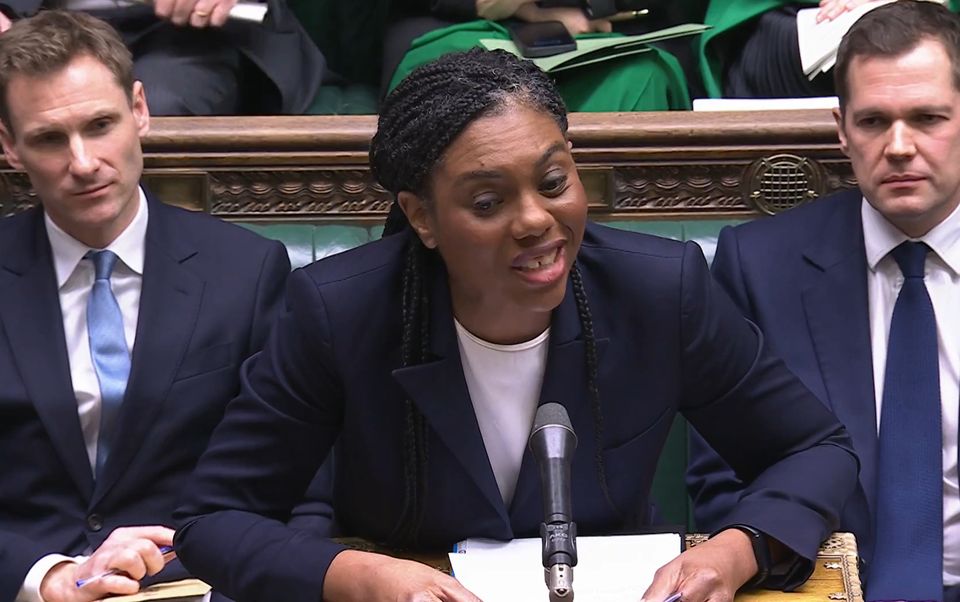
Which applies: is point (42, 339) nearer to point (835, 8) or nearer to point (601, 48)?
point (601, 48)

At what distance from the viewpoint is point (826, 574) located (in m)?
1.89

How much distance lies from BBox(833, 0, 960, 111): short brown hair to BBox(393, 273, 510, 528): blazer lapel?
959 mm

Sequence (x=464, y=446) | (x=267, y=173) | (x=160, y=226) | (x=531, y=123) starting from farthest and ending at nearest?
(x=267, y=173) → (x=160, y=226) → (x=464, y=446) → (x=531, y=123)

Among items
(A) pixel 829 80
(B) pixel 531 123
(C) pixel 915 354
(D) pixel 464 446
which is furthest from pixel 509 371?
(A) pixel 829 80

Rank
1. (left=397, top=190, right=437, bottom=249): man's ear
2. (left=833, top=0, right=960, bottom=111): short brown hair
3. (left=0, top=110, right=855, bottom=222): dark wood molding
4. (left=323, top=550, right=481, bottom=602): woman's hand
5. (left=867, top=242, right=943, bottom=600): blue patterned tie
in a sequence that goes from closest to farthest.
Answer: (left=323, top=550, right=481, bottom=602): woman's hand
(left=397, top=190, right=437, bottom=249): man's ear
(left=867, top=242, right=943, bottom=600): blue patterned tie
(left=833, top=0, right=960, bottom=111): short brown hair
(left=0, top=110, right=855, bottom=222): dark wood molding

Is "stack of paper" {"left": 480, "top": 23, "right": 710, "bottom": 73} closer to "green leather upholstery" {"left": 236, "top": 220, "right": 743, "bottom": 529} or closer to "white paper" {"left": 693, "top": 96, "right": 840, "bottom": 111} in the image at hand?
"white paper" {"left": 693, "top": 96, "right": 840, "bottom": 111}

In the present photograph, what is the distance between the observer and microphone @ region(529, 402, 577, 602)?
1.45m

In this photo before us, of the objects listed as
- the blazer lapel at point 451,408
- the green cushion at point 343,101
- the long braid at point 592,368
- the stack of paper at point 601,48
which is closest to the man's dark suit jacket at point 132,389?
the blazer lapel at point 451,408

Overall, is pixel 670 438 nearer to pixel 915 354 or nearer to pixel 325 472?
pixel 915 354

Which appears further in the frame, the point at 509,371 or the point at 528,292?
the point at 509,371

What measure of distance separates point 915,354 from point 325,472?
94cm

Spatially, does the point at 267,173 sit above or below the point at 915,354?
above

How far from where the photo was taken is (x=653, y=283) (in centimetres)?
205

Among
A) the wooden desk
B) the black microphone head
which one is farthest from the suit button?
the black microphone head
